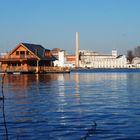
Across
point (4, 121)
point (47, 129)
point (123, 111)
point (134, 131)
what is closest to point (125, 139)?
point (134, 131)

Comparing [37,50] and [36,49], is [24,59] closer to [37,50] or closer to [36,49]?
[36,49]

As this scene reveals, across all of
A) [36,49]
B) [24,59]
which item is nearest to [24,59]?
[24,59]

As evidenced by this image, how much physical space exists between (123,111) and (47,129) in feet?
20.1

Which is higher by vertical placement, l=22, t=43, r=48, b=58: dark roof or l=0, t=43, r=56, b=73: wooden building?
l=22, t=43, r=48, b=58: dark roof

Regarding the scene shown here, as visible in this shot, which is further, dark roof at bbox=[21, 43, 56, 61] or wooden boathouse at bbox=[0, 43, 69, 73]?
dark roof at bbox=[21, 43, 56, 61]

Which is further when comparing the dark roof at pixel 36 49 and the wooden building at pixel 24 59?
the dark roof at pixel 36 49

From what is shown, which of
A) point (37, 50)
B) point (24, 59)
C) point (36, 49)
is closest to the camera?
point (24, 59)

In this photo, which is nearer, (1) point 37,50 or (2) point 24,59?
(2) point 24,59

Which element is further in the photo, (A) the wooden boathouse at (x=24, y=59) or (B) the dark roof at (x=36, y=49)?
(B) the dark roof at (x=36, y=49)

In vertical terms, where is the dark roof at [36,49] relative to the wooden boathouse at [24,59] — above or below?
above

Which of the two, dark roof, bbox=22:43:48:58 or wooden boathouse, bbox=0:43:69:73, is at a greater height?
dark roof, bbox=22:43:48:58

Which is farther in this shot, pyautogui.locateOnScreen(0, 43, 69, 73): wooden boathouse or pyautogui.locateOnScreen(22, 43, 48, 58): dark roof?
pyautogui.locateOnScreen(22, 43, 48, 58): dark roof

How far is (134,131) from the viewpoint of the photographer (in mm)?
15328

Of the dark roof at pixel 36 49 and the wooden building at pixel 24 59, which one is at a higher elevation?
the dark roof at pixel 36 49
